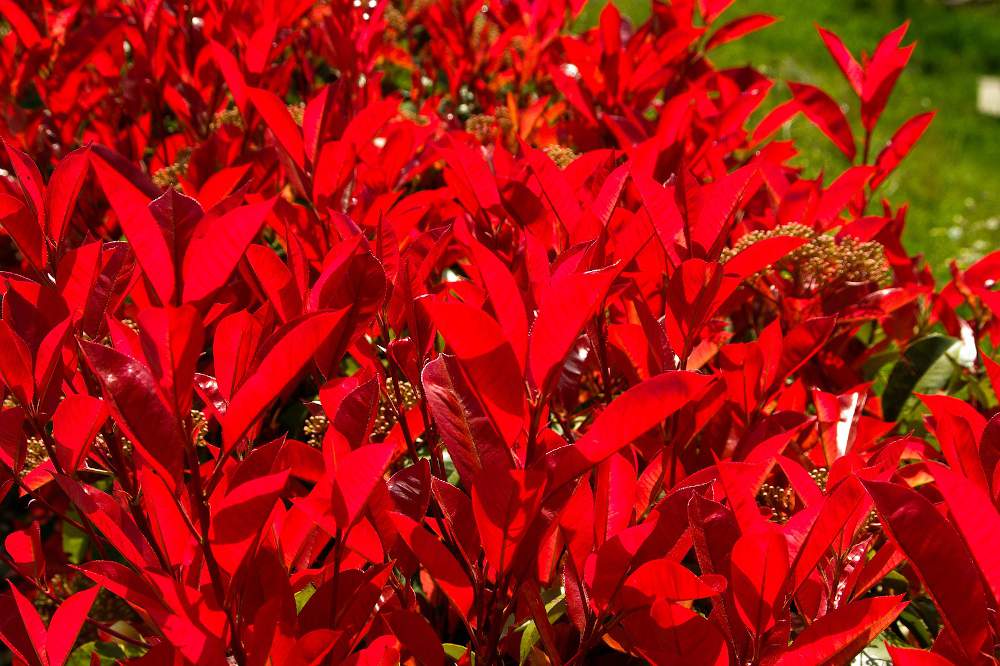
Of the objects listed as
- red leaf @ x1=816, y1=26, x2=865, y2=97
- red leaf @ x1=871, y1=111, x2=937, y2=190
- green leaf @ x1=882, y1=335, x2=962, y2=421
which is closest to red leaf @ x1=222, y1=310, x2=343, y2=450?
green leaf @ x1=882, y1=335, x2=962, y2=421

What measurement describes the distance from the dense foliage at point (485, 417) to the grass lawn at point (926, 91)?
3459 mm

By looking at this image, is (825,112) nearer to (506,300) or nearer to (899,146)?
(899,146)

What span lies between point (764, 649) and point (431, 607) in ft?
1.68

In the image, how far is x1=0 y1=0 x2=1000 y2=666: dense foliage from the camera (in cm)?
94

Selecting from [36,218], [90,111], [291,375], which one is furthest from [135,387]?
[90,111]

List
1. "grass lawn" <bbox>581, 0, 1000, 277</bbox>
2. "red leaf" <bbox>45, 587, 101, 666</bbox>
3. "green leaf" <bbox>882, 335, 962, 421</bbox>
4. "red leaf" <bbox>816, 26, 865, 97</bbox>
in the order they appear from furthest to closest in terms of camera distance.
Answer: "grass lawn" <bbox>581, 0, 1000, 277</bbox>
"red leaf" <bbox>816, 26, 865, 97</bbox>
"green leaf" <bbox>882, 335, 962, 421</bbox>
"red leaf" <bbox>45, 587, 101, 666</bbox>

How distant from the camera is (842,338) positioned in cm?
184

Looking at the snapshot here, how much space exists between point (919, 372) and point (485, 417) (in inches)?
45.1

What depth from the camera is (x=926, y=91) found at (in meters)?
7.40

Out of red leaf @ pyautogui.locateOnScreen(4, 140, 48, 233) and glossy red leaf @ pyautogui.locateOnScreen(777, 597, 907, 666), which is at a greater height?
red leaf @ pyautogui.locateOnScreen(4, 140, 48, 233)

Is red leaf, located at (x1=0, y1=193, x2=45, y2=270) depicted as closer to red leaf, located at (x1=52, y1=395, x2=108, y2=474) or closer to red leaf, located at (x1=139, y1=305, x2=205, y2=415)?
red leaf, located at (x1=52, y1=395, x2=108, y2=474)

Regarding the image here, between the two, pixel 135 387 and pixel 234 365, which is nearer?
pixel 135 387

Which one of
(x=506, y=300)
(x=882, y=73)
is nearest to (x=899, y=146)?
(x=882, y=73)

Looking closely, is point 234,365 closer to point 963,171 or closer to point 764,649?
point 764,649
